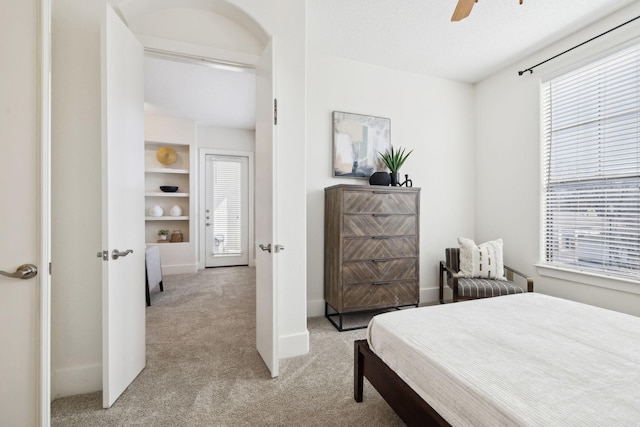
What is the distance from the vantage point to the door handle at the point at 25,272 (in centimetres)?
112

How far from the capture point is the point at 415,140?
362cm

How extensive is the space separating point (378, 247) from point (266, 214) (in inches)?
51.4

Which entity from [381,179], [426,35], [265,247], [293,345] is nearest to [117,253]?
[265,247]

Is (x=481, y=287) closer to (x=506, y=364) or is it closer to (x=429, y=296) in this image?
(x=429, y=296)

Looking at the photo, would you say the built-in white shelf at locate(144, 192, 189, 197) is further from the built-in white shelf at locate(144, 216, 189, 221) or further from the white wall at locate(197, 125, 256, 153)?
the white wall at locate(197, 125, 256, 153)

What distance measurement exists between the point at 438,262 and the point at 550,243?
1185 millimetres

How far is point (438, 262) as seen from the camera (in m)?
3.73


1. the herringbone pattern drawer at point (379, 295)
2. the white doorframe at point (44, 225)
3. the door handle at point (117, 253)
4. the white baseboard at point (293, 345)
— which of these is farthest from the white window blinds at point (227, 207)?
the white doorframe at point (44, 225)

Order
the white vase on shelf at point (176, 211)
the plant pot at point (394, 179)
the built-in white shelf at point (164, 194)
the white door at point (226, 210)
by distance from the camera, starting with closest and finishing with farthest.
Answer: the plant pot at point (394, 179), the built-in white shelf at point (164, 194), the white vase on shelf at point (176, 211), the white door at point (226, 210)


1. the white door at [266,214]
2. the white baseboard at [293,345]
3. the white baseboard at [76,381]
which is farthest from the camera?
the white baseboard at [293,345]

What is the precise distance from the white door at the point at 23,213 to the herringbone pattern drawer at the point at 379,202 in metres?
2.11

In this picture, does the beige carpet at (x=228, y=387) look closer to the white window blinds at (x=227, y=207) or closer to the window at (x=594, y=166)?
the window at (x=594, y=166)

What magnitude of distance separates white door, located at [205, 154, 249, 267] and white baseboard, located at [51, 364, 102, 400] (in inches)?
160

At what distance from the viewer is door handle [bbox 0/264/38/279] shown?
1124 millimetres
